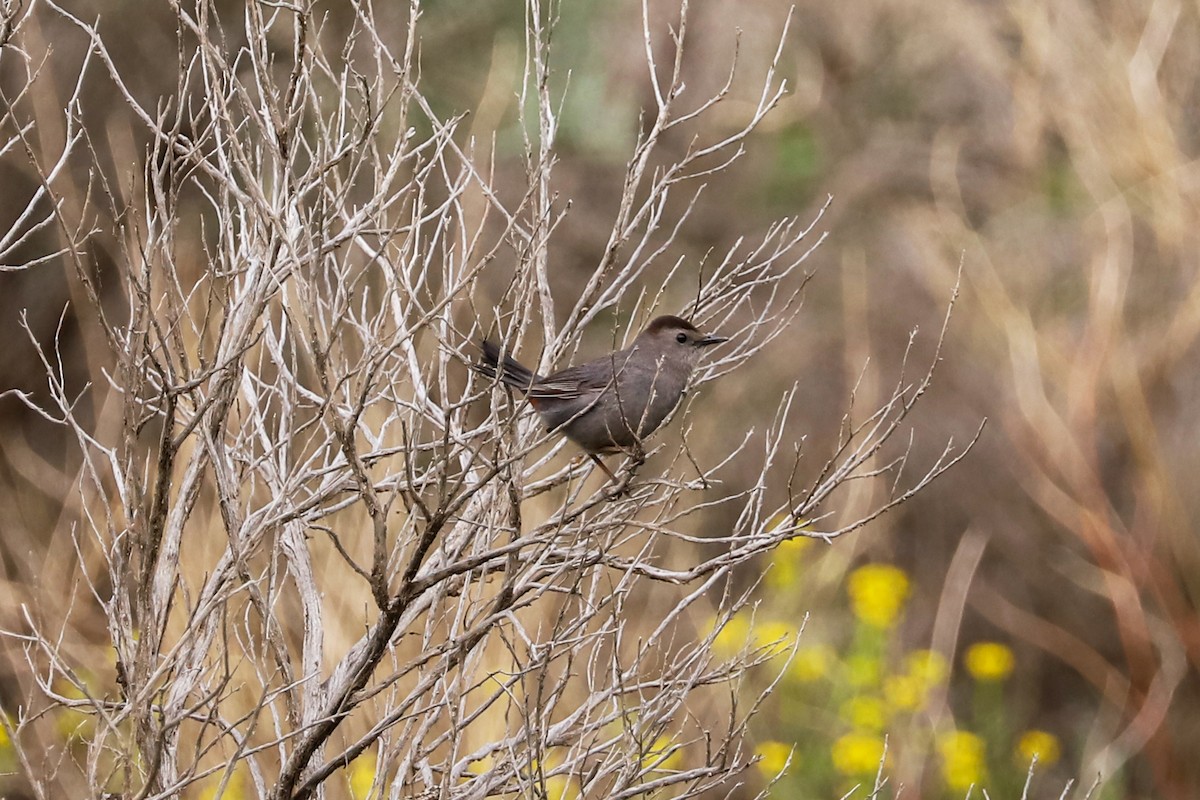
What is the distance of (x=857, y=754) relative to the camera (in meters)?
7.01

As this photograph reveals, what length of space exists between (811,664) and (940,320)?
12.3ft

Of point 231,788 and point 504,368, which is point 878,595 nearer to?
point 231,788

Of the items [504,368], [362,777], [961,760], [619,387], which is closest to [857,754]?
[961,760]

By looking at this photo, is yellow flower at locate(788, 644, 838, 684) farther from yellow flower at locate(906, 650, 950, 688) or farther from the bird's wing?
the bird's wing

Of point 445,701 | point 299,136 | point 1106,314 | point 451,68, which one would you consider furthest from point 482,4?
point 445,701

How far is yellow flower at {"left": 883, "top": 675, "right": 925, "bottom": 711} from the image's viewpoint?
7.54 metres

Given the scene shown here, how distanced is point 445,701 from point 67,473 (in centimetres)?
689


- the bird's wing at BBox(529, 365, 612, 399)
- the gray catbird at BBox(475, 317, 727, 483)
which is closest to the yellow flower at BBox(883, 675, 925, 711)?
the gray catbird at BBox(475, 317, 727, 483)

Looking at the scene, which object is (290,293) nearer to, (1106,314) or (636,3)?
(1106,314)

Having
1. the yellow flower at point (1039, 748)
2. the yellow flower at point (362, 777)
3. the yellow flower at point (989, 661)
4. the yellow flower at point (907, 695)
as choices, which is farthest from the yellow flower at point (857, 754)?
the yellow flower at point (362, 777)

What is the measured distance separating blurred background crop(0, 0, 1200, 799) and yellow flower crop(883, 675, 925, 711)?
0.15 feet

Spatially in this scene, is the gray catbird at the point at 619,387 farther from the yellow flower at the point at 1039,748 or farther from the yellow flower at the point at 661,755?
the yellow flower at the point at 1039,748

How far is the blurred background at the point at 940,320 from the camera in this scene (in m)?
7.95

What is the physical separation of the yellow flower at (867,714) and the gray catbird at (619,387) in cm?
327
